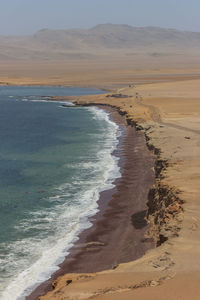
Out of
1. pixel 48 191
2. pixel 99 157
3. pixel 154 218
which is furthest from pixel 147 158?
pixel 154 218

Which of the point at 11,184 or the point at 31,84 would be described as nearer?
the point at 11,184

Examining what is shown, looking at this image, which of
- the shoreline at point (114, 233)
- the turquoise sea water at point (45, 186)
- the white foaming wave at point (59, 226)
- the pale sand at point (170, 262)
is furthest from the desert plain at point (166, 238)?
the turquoise sea water at point (45, 186)

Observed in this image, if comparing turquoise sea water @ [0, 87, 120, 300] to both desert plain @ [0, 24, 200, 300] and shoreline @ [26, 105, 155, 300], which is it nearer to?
shoreline @ [26, 105, 155, 300]

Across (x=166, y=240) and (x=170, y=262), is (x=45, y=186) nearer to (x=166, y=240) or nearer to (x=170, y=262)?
(x=166, y=240)

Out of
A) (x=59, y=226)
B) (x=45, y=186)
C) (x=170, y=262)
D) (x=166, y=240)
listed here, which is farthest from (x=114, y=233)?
(x=45, y=186)

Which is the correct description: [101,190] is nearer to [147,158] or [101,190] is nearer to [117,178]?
[117,178]

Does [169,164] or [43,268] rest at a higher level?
[169,164]

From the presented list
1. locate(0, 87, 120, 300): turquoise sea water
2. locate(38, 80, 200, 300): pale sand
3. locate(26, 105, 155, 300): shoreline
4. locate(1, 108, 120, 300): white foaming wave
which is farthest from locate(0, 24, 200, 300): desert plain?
locate(0, 87, 120, 300): turquoise sea water

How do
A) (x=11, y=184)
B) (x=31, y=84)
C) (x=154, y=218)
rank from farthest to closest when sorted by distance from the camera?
(x=31, y=84) → (x=11, y=184) → (x=154, y=218)
